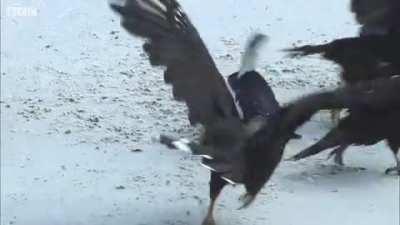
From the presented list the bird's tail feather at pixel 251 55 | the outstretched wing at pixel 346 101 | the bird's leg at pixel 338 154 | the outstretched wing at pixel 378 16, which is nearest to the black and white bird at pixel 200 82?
the bird's tail feather at pixel 251 55

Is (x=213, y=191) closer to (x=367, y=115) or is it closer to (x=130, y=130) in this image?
(x=367, y=115)

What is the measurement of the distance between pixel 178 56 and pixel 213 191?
0.46 metres

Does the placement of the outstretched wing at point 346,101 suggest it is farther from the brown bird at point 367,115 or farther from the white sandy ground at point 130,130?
the white sandy ground at point 130,130

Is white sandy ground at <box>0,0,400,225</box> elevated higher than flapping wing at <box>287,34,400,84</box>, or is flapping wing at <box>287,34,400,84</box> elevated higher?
flapping wing at <box>287,34,400,84</box>

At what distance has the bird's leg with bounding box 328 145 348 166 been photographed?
13.5ft

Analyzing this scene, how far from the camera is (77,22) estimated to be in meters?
5.38

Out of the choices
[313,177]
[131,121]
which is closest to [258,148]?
[313,177]

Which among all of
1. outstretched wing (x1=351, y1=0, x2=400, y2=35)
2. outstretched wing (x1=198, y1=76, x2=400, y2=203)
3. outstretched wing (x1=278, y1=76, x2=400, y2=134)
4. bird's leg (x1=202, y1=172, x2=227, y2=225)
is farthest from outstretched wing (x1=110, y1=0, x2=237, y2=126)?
outstretched wing (x1=351, y1=0, x2=400, y2=35)

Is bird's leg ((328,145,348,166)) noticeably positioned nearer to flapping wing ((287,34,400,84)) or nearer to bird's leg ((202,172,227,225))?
flapping wing ((287,34,400,84))

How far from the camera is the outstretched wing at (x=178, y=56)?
3793 mm

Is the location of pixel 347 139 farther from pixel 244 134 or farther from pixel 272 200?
pixel 244 134

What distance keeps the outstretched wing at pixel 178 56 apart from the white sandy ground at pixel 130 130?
0.34 meters

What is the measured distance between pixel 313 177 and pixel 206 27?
151 cm

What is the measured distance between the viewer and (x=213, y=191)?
3742 mm
